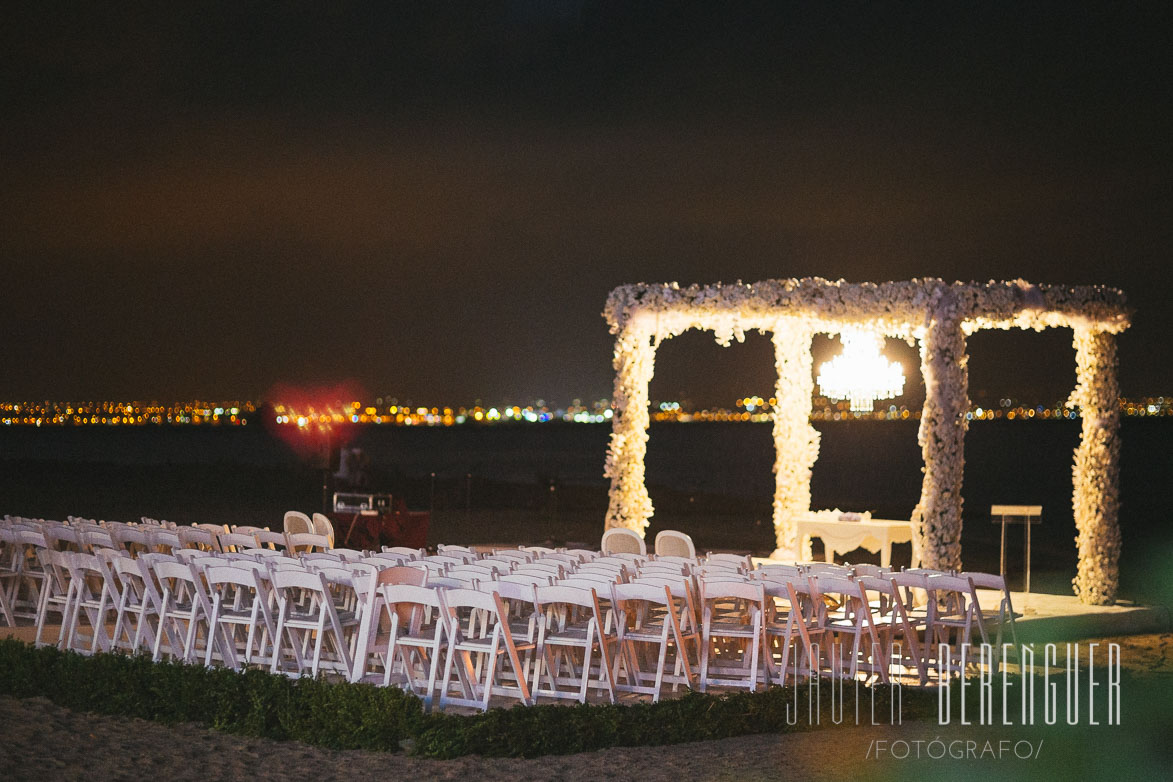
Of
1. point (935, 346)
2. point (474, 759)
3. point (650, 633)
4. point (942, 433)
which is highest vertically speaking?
point (935, 346)

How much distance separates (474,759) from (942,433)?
23.7 feet

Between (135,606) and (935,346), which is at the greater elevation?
(935,346)

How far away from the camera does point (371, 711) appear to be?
22.0 ft

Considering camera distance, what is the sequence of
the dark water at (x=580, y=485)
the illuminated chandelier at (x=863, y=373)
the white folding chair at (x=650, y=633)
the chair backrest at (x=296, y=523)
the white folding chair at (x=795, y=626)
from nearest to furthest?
the white folding chair at (x=650, y=633) < the white folding chair at (x=795, y=626) < the chair backrest at (x=296, y=523) < the illuminated chandelier at (x=863, y=373) < the dark water at (x=580, y=485)

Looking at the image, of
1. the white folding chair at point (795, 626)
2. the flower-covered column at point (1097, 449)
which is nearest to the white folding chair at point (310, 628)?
the white folding chair at point (795, 626)

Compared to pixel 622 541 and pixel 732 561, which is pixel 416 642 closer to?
pixel 732 561

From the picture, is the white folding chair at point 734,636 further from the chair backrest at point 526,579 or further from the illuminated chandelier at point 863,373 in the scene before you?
the illuminated chandelier at point 863,373

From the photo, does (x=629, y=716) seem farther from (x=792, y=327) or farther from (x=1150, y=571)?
(x=1150, y=571)

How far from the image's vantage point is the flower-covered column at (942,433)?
1234 cm

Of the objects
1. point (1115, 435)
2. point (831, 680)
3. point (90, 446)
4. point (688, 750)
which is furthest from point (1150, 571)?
point (90, 446)

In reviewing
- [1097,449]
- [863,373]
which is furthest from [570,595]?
[1097,449]

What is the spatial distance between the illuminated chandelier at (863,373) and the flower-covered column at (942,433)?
1.71 m

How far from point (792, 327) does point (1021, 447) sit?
265 feet

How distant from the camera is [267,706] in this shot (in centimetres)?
697
